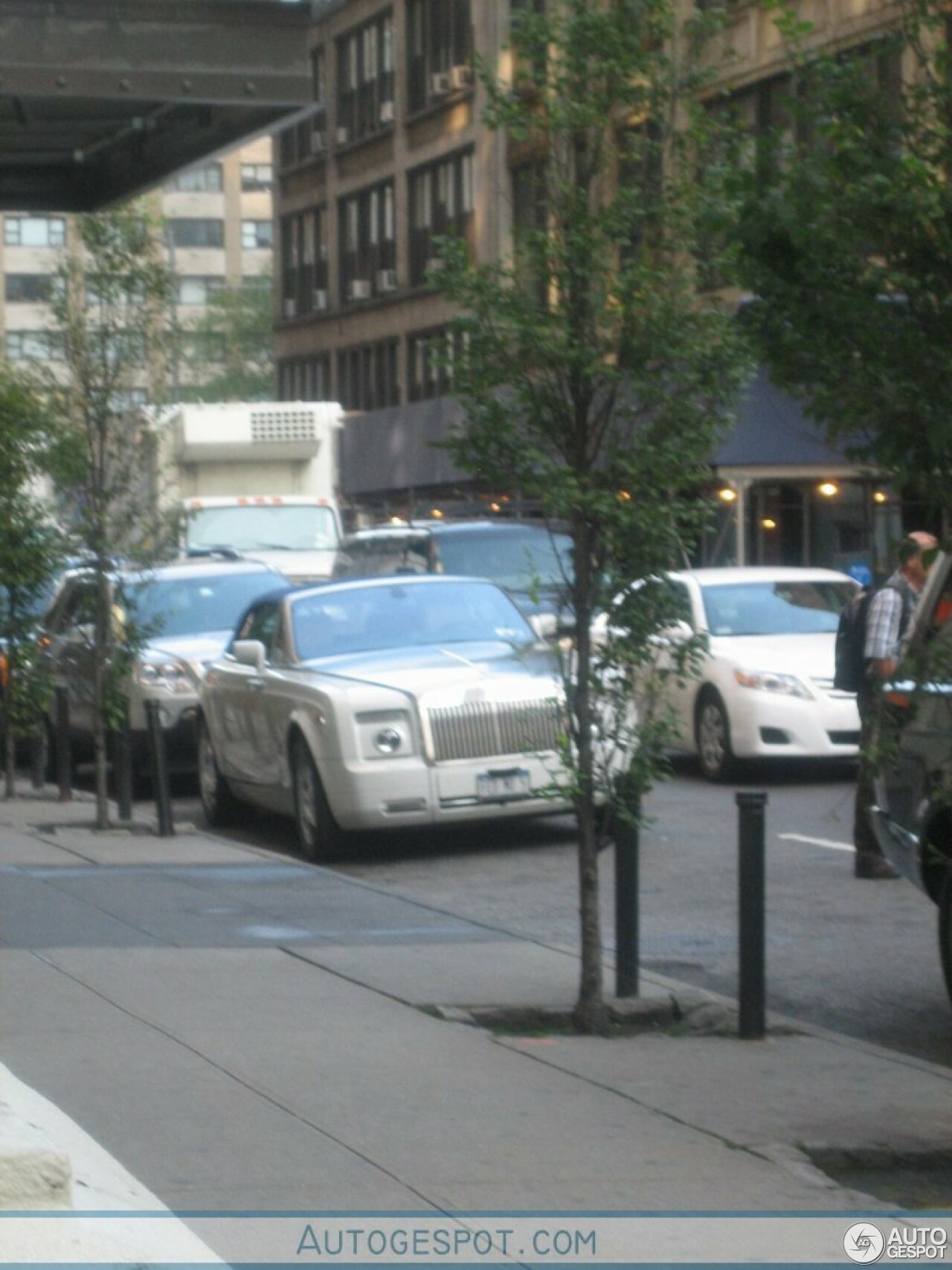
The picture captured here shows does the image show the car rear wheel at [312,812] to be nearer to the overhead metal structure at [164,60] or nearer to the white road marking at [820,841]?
the white road marking at [820,841]

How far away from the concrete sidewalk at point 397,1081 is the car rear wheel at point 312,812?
2.71m

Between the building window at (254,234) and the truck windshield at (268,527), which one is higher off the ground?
the building window at (254,234)

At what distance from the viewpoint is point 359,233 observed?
58.4 m

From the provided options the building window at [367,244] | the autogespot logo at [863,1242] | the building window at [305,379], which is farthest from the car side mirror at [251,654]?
the building window at [305,379]

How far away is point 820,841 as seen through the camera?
1421 cm

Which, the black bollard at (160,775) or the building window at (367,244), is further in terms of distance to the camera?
the building window at (367,244)

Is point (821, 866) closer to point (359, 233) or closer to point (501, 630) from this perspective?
point (501, 630)

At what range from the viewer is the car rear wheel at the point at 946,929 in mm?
8203

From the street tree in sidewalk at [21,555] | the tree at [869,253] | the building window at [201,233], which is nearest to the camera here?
the tree at [869,253]

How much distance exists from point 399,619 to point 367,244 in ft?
143

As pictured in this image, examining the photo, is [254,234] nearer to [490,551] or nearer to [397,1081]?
[490,551]

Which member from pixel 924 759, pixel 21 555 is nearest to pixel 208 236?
pixel 21 555

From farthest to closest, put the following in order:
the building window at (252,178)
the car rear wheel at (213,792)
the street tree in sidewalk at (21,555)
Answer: the building window at (252,178) → the street tree in sidewalk at (21,555) → the car rear wheel at (213,792)

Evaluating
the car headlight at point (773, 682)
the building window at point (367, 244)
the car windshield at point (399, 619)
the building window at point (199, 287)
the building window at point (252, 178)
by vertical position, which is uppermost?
the building window at point (252, 178)
